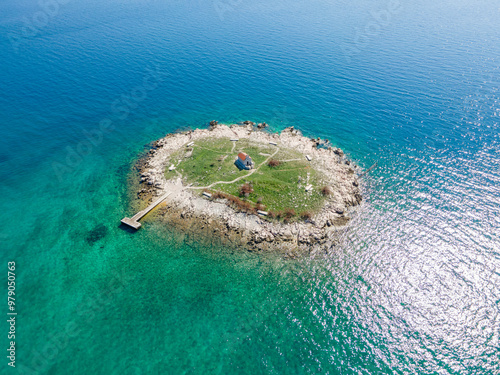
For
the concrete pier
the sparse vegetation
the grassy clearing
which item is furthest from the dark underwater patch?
the sparse vegetation

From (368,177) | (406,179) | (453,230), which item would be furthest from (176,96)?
(453,230)

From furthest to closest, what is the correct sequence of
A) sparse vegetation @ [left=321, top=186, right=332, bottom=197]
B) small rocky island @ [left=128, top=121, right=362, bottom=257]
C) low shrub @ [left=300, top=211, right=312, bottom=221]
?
sparse vegetation @ [left=321, top=186, right=332, bottom=197] → low shrub @ [left=300, top=211, right=312, bottom=221] → small rocky island @ [left=128, top=121, right=362, bottom=257]

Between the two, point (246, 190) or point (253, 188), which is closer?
point (246, 190)

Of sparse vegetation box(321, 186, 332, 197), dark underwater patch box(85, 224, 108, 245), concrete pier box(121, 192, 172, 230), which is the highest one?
sparse vegetation box(321, 186, 332, 197)

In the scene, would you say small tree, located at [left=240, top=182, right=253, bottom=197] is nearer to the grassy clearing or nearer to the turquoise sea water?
the grassy clearing

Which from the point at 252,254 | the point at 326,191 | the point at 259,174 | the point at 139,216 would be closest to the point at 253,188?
the point at 259,174

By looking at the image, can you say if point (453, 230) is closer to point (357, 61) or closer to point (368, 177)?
point (368, 177)

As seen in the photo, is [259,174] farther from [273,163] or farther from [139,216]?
[139,216]
